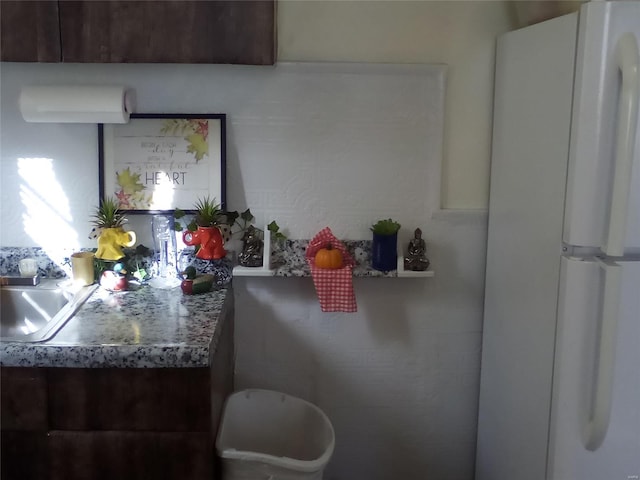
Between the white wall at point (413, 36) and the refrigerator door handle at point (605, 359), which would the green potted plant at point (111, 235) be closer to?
the white wall at point (413, 36)

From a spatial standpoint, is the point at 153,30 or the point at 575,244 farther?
the point at 153,30

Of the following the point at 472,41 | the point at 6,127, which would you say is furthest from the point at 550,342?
the point at 6,127

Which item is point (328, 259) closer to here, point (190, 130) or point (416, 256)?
point (416, 256)

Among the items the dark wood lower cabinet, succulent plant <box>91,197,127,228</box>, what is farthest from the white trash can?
succulent plant <box>91,197,127,228</box>

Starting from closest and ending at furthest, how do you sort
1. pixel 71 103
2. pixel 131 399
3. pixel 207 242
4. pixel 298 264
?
1. pixel 131 399
2. pixel 71 103
3. pixel 207 242
4. pixel 298 264

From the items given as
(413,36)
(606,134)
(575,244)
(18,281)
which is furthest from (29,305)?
(606,134)

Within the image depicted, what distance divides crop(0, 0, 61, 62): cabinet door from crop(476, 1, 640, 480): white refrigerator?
126 centimetres

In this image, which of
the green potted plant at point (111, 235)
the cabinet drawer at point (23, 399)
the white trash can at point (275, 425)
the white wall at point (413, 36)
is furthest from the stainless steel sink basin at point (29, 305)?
the white wall at point (413, 36)

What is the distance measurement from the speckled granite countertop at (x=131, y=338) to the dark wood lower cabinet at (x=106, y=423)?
4 centimetres

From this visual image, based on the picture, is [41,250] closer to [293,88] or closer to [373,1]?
[293,88]

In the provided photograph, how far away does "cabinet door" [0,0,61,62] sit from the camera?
175 centimetres

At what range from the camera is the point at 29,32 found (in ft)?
5.78

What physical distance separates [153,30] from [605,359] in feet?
4.54

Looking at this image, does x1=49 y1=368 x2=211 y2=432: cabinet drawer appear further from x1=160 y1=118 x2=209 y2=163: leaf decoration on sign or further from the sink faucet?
x1=160 y1=118 x2=209 y2=163: leaf decoration on sign
